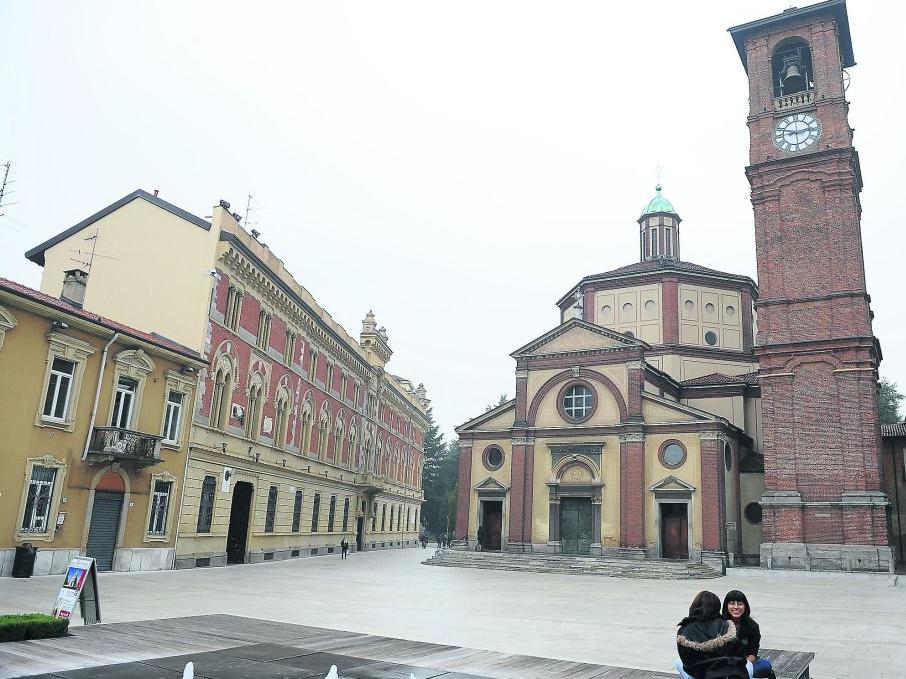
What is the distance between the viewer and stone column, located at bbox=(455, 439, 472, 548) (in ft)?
139

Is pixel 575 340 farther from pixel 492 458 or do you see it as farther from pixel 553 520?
pixel 553 520

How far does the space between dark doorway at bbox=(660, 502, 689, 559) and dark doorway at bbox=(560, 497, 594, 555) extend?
391cm

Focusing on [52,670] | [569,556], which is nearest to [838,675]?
[52,670]

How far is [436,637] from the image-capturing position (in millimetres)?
12727

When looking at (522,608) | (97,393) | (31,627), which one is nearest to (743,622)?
(31,627)

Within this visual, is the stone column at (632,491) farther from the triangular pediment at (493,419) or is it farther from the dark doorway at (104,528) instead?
the dark doorway at (104,528)

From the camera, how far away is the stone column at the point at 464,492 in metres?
42.3

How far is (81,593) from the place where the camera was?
11578 mm

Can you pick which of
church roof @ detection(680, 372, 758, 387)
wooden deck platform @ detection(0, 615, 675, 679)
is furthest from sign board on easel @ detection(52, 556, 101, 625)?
church roof @ detection(680, 372, 758, 387)

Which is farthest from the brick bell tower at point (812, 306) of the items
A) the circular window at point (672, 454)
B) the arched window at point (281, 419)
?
the arched window at point (281, 419)

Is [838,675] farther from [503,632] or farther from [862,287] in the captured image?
[862,287]

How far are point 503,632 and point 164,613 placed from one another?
6709mm

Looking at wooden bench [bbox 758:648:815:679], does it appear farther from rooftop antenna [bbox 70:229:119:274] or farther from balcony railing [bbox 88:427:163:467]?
rooftop antenna [bbox 70:229:119:274]

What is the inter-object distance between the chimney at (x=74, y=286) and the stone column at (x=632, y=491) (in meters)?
27.6
